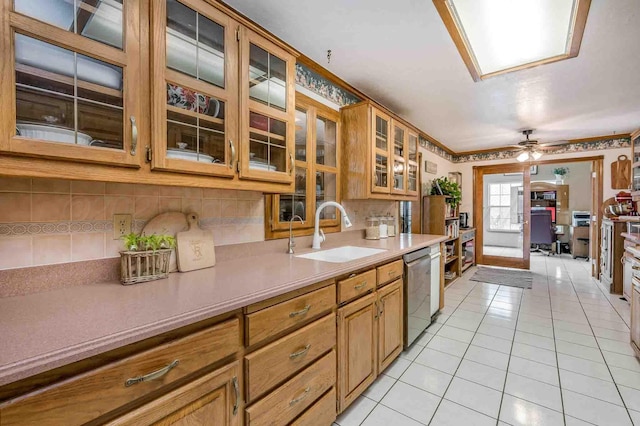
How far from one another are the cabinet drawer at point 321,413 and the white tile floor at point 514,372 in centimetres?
18

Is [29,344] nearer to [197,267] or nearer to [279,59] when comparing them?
[197,267]

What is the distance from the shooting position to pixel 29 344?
2.22 feet

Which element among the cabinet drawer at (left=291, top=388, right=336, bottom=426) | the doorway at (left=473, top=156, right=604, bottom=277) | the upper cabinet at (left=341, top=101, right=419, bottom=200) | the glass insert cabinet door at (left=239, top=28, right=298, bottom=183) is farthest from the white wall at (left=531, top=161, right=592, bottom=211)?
the cabinet drawer at (left=291, top=388, right=336, bottom=426)

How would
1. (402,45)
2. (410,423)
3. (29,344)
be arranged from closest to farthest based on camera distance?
(29,344) → (410,423) → (402,45)

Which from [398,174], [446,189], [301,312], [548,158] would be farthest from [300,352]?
[548,158]

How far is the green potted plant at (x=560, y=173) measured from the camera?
282 inches

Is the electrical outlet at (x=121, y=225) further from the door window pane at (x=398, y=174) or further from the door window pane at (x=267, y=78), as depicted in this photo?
the door window pane at (x=398, y=174)

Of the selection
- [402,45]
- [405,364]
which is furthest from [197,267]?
[402,45]

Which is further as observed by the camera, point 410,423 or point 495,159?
point 495,159

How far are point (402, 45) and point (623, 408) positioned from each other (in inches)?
104

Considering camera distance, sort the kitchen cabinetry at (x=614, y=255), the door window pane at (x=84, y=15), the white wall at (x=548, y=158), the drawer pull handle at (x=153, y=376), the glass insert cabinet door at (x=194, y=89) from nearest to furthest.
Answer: the drawer pull handle at (x=153, y=376) → the door window pane at (x=84, y=15) → the glass insert cabinet door at (x=194, y=89) → the kitchen cabinetry at (x=614, y=255) → the white wall at (x=548, y=158)

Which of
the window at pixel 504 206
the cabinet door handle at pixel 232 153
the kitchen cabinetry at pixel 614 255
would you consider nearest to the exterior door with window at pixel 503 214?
the window at pixel 504 206

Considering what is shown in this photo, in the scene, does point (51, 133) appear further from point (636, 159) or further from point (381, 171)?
point (636, 159)

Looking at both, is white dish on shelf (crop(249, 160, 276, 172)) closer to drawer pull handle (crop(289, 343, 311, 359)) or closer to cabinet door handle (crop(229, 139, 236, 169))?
cabinet door handle (crop(229, 139, 236, 169))
